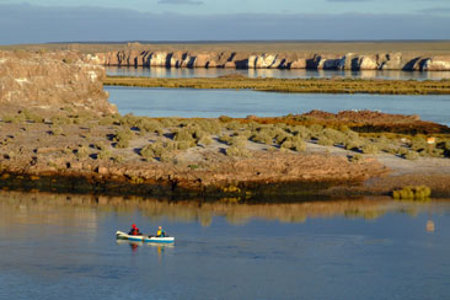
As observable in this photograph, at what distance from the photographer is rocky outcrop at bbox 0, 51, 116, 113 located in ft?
141

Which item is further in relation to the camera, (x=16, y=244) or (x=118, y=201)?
(x=118, y=201)

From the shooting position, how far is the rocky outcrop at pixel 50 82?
141ft

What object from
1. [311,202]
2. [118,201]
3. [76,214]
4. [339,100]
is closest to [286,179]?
[311,202]

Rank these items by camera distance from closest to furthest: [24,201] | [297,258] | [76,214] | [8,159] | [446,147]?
[297,258] → [76,214] → [24,201] → [8,159] → [446,147]

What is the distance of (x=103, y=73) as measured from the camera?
4678 centimetres

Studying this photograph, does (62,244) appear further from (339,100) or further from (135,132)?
(339,100)

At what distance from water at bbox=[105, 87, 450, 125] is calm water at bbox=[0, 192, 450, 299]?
94.9ft

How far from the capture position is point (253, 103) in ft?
236

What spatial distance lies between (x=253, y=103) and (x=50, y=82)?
98.7 feet

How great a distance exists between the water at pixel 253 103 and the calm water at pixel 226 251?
2893cm

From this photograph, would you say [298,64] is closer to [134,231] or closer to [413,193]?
[413,193]

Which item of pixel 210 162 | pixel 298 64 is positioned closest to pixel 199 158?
pixel 210 162

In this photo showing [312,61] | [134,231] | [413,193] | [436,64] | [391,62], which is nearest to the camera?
[134,231]

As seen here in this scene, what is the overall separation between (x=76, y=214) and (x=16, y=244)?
4397 millimetres
